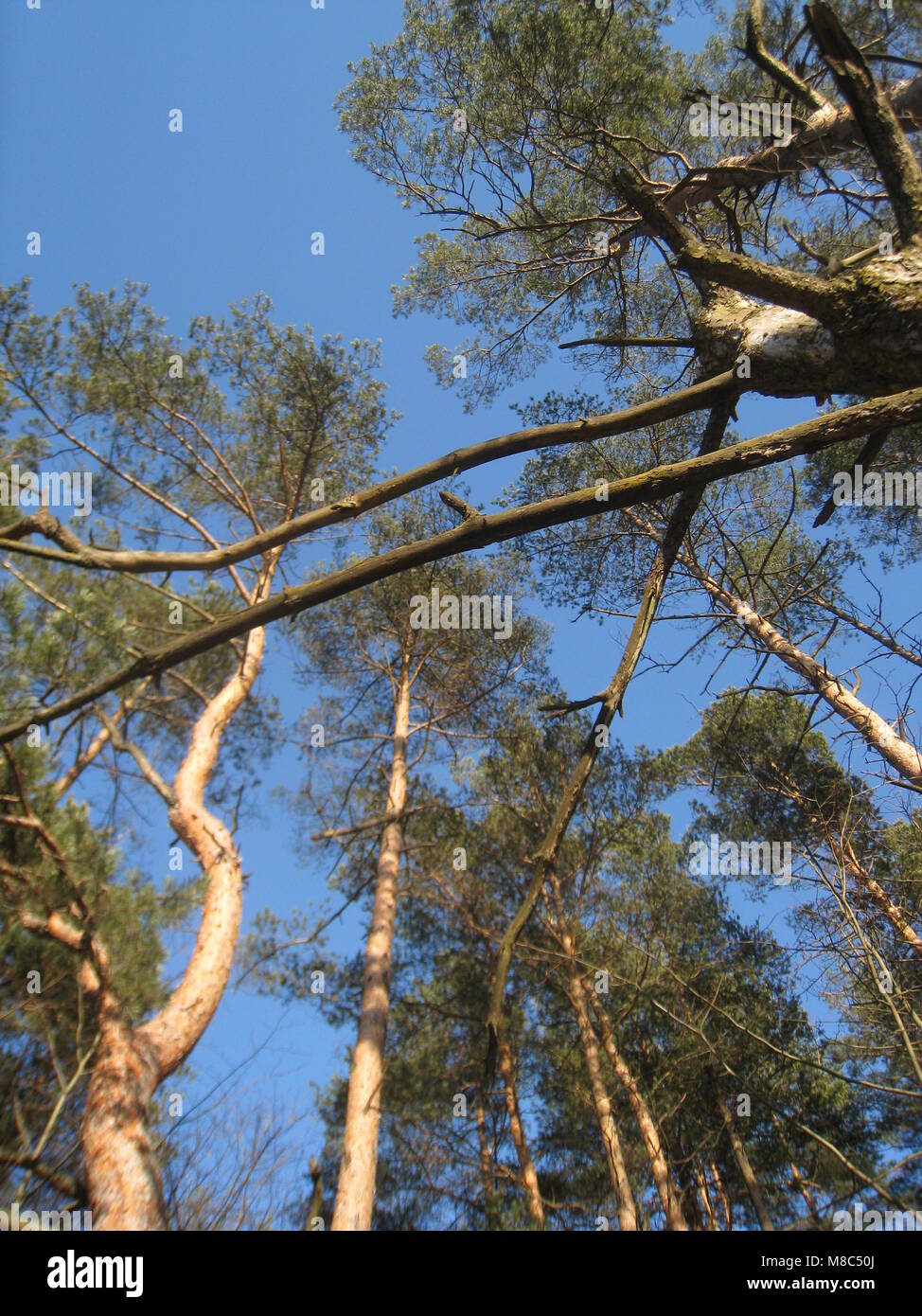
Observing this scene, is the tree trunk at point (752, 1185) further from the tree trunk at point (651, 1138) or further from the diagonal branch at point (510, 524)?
the diagonal branch at point (510, 524)

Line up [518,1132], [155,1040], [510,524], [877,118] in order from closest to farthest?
[510,524] < [877,118] < [155,1040] < [518,1132]

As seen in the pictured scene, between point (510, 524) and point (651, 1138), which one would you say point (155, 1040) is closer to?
point (510, 524)

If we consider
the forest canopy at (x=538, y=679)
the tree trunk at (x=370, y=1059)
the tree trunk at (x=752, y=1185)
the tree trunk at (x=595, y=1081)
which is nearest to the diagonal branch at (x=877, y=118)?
the forest canopy at (x=538, y=679)

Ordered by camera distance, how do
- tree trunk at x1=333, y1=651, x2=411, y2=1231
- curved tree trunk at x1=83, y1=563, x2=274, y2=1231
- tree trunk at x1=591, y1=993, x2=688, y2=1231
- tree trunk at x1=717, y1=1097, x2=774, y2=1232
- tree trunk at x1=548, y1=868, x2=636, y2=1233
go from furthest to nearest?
tree trunk at x1=717, y1=1097, x2=774, y2=1232
tree trunk at x1=548, y1=868, x2=636, y2=1233
tree trunk at x1=591, y1=993, x2=688, y2=1231
tree trunk at x1=333, y1=651, x2=411, y2=1231
curved tree trunk at x1=83, y1=563, x2=274, y2=1231

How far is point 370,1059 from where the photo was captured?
5.97 m

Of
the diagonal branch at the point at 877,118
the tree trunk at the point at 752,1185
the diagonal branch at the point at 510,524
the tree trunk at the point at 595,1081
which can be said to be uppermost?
the diagonal branch at the point at 877,118

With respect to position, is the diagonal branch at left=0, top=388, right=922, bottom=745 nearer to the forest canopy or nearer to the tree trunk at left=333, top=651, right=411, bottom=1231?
the forest canopy

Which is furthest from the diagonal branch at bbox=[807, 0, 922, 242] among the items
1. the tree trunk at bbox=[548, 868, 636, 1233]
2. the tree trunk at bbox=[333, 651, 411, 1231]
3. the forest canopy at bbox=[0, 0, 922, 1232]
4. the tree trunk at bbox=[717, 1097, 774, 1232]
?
the tree trunk at bbox=[717, 1097, 774, 1232]

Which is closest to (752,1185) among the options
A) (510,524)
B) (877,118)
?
(510,524)

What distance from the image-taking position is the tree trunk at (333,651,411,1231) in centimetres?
520

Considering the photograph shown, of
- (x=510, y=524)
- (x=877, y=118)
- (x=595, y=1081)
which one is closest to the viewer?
(x=510, y=524)

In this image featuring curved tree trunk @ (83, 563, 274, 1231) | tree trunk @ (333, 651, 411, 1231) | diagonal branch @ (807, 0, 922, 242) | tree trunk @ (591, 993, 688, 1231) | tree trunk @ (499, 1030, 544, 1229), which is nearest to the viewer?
diagonal branch @ (807, 0, 922, 242)

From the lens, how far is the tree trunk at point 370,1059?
5195 millimetres
